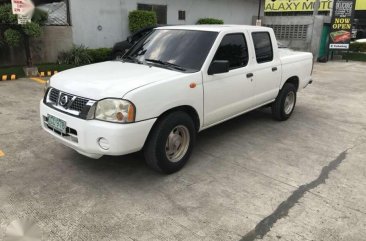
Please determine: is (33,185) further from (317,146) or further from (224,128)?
(317,146)

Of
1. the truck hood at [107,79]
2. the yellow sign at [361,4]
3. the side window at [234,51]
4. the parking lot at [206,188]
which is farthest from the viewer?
the yellow sign at [361,4]

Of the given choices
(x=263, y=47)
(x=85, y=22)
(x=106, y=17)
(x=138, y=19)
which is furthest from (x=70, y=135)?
(x=138, y=19)

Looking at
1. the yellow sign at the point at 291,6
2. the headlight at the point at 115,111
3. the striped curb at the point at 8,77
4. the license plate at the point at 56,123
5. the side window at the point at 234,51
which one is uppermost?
the yellow sign at the point at 291,6

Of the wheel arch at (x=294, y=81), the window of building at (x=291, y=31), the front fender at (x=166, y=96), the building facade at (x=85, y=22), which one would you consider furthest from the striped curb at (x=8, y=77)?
the window of building at (x=291, y=31)

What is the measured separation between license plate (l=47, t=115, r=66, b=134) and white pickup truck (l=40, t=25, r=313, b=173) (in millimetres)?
12

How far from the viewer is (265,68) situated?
5336 millimetres

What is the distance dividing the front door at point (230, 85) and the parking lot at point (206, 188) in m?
0.61

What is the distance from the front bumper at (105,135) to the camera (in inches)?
133

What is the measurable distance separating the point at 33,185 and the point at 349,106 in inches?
276

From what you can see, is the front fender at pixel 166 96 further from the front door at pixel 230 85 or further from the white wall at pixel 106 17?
the white wall at pixel 106 17

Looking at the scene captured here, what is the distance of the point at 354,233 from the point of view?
3.10 m

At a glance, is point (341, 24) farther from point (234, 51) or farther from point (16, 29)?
point (16, 29)

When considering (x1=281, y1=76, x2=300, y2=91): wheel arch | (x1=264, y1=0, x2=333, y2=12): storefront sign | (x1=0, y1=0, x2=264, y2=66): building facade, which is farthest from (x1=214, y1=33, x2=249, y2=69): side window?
(x1=264, y1=0, x2=333, y2=12): storefront sign

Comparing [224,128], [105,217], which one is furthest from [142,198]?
[224,128]
